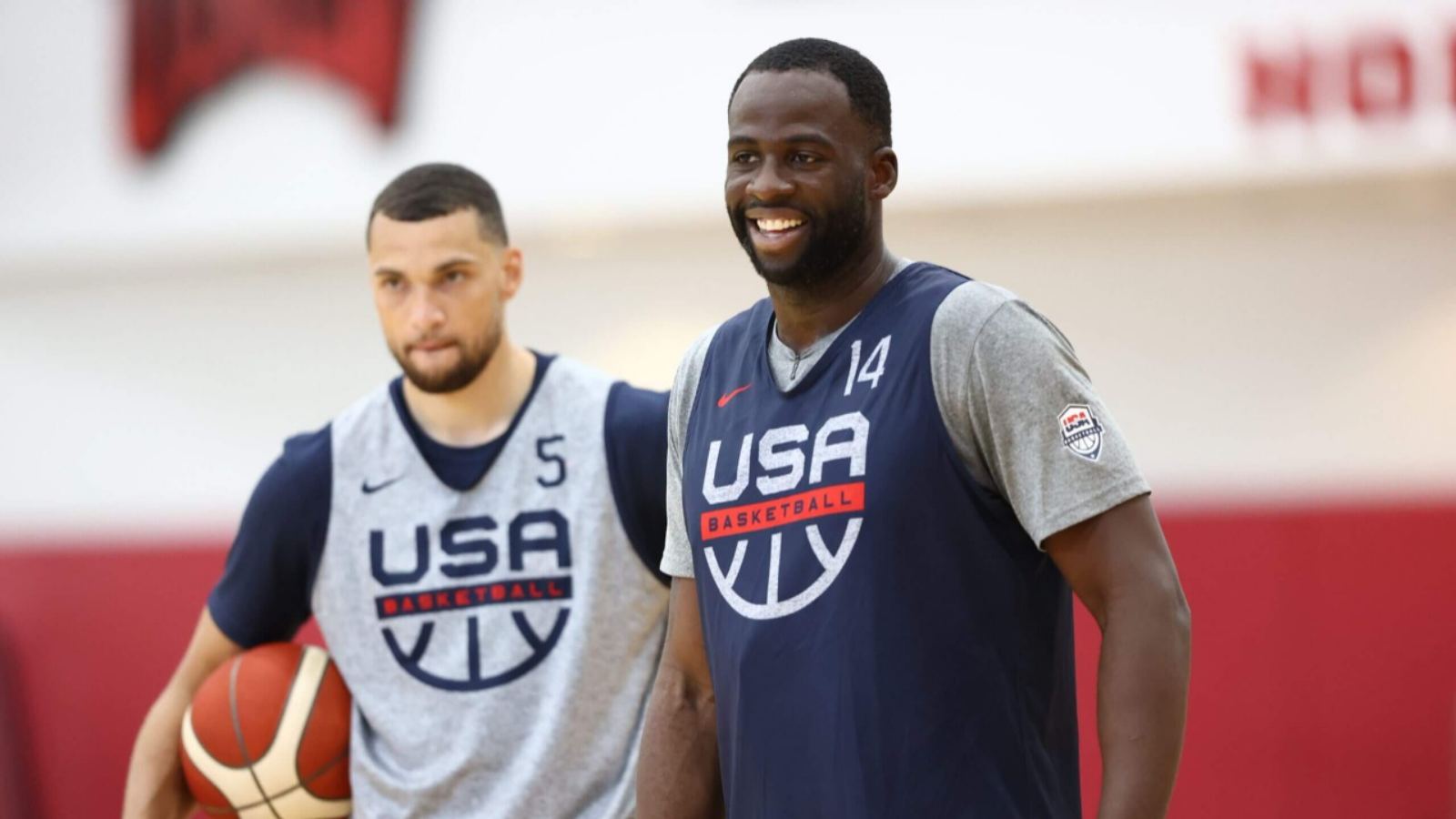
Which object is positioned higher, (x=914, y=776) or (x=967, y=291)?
(x=967, y=291)

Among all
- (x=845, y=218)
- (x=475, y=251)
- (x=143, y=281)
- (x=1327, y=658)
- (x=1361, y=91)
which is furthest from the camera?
(x=143, y=281)

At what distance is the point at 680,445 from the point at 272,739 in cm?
119

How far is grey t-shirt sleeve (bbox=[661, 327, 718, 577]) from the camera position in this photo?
2.37m

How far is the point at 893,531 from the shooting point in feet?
6.40

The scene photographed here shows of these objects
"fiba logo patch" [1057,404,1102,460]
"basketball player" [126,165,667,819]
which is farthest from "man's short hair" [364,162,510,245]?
"fiba logo patch" [1057,404,1102,460]

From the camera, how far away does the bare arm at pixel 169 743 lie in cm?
322

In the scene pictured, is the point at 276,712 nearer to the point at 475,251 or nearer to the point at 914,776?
the point at 475,251

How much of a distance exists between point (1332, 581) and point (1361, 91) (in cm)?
175

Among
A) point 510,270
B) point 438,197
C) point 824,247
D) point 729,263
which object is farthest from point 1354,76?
point 824,247

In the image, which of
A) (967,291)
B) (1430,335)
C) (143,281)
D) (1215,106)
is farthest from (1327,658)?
(143,281)

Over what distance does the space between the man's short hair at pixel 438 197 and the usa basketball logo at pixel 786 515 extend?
119 cm

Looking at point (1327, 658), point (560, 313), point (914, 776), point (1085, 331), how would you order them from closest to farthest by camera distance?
point (914, 776) < point (1327, 658) < point (1085, 331) < point (560, 313)

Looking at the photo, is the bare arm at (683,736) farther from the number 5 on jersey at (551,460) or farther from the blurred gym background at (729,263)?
the blurred gym background at (729,263)

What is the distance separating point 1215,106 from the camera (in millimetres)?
6402
